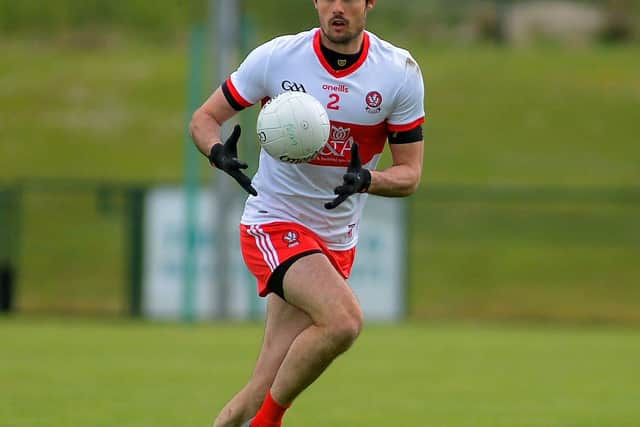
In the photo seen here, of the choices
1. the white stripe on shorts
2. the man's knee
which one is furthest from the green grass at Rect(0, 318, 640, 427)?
the man's knee

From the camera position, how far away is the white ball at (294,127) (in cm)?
654

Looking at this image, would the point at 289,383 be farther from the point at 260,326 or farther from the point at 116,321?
the point at 116,321

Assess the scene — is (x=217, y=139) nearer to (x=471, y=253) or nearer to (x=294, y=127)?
(x=294, y=127)

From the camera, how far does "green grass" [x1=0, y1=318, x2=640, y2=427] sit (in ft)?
29.3

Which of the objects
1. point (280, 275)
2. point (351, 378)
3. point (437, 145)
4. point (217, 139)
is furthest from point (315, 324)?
point (437, 145)

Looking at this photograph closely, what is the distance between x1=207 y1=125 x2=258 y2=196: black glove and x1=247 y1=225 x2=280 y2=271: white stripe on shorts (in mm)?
316

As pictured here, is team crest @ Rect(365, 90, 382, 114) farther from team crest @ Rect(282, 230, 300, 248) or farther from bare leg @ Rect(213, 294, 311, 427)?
bare leg @ Rect(213, 294, 311, 427)

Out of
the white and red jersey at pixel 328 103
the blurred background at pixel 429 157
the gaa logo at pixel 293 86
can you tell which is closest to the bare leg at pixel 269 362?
the white and red jersey at pixel 328 103

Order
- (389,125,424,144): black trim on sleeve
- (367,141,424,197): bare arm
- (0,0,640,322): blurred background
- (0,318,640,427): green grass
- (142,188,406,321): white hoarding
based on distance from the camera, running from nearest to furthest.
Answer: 1. (367,141,424,197): bare arm
2. (389,125,424,144): black trim on sleeve
3. (0,318,640,427): green grass
4. (142,188,406,321): white hoarding
5. (0,0,640,322): blurred background

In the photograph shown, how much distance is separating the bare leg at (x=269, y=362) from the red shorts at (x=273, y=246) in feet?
0.57

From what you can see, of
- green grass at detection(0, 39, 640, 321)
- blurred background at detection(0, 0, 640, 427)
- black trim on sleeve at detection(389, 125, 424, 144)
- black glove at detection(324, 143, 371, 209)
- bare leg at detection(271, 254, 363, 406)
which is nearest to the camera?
black glove at detection(324, 143, 371, 209)

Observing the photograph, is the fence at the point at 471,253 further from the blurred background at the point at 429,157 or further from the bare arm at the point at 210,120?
the bare arm at the point at 210,120

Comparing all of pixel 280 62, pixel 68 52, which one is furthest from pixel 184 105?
pixel 280 62

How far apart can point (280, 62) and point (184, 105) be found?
2581 cm
